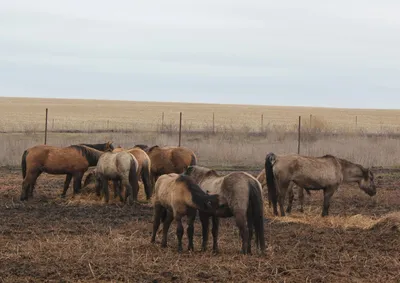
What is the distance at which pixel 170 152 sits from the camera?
17.5 m

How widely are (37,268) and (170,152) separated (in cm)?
900

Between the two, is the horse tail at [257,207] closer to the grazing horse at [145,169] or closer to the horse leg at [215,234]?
the horse leg at [215,234]

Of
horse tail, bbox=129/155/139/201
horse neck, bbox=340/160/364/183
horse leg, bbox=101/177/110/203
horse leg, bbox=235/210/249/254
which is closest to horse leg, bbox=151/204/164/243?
horse leg, bbox=235/210/249/254

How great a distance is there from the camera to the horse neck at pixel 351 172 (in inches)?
601

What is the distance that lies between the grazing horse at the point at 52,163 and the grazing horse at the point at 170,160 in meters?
1.63

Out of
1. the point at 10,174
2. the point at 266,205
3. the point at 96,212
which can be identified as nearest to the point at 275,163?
the point at 266,205

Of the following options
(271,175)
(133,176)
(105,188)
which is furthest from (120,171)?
(271,175)

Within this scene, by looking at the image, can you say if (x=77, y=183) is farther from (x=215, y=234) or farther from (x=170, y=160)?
(x=215, y=234)

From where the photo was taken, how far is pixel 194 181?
10828mm

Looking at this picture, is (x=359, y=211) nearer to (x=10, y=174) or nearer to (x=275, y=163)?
(x=275, y=163)

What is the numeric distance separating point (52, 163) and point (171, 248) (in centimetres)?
674

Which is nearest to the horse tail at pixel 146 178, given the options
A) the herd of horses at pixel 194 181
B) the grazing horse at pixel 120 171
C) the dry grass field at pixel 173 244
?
the herd of horses at pixel 194 181

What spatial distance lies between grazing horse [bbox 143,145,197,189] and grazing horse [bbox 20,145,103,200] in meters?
1.63

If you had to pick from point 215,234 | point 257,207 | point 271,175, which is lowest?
point 215,234
